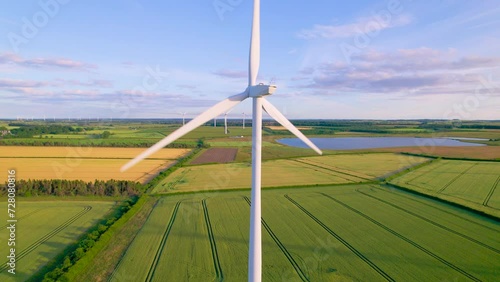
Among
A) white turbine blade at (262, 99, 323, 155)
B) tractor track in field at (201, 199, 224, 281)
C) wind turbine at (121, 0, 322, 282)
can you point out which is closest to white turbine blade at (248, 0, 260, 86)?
wind turbine at (121, 0, 322, 282)

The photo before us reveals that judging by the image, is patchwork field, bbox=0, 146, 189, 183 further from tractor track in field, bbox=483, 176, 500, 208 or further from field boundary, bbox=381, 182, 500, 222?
tractor track in field, bbox=483, 176, 500, 208

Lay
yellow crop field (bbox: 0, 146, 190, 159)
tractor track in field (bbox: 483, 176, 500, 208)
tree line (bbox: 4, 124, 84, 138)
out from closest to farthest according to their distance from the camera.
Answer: tractor track in field (bbox: 483, 176, 500, 208) → yellow crop field (bbox: 0, 146, 190, 159) → tree line (bbox: 4, 124, 84, 138)

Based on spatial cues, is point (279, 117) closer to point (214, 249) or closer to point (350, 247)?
point (214, 249)

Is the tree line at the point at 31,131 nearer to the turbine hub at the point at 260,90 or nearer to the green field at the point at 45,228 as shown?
the green field at the point at 45,228

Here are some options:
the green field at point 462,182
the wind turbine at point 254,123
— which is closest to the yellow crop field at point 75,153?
the green field at point 462,182

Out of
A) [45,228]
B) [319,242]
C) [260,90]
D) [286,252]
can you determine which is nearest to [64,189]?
[45,228]

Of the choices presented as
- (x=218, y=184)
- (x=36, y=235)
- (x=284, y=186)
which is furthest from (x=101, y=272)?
(x=284, y=186)

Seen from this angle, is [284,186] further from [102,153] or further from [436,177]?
[102,153]
